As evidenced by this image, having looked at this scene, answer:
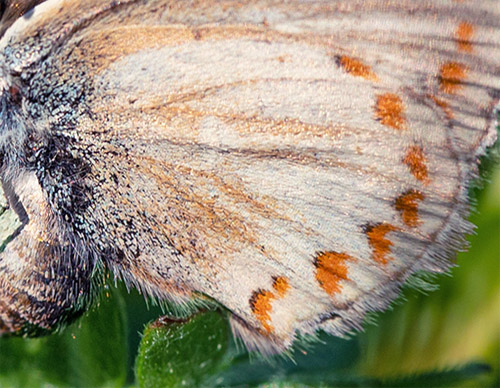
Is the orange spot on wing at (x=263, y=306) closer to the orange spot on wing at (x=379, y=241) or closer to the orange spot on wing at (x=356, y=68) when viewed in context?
the orange spot on wing at (x=379, y=241)

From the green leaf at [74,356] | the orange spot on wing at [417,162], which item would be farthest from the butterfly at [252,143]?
the green leaf at [74,356]

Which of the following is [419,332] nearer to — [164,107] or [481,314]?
[481,314]

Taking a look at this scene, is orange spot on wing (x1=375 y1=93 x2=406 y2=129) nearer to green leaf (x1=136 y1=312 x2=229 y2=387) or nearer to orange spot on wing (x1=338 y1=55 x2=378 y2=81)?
orange spot on wing (x1=338 y1=55 x2=378 y2=81)

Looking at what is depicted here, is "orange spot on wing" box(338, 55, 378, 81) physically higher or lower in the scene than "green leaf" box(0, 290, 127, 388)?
higher

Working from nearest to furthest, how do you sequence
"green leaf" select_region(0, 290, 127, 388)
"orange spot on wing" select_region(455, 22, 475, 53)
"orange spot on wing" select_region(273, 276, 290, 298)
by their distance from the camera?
"orange spot on wing" select_region(455, 22, 475, 53)
"orange spot on wing" select_region(273, 276, 290, 298)
"green leaf" select_region(0, 290, 127, 388)

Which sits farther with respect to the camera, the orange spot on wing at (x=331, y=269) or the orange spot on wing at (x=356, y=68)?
the orange spot on wing at (x=331, y=269)

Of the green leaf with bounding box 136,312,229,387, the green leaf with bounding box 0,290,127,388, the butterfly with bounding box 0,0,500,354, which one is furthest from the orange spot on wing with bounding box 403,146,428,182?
the green leaf with bounding box 0,290,127,388

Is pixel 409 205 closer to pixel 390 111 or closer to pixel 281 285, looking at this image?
pixel 390 111
